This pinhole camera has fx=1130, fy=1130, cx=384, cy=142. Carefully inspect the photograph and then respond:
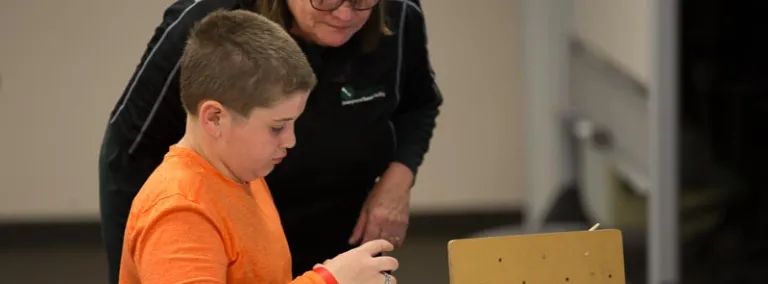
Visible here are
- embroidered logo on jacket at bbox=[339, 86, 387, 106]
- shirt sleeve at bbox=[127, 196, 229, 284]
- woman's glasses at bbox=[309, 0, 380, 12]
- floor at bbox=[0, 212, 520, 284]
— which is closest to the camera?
shirt sleeve at bbox=[127, 196, 229, 284]

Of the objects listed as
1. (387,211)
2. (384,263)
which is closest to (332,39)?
(387,211)

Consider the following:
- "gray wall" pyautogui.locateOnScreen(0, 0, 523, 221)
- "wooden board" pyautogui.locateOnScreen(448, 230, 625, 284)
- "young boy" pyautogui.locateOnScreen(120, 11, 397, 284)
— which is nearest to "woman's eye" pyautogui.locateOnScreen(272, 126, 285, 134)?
"young boy" pyautogui.locateOnScreen(120, 11, 397, 284)

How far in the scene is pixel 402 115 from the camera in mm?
1824

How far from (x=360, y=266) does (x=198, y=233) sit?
0.58ft

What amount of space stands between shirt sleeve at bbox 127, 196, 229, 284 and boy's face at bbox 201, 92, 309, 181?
0.29ft

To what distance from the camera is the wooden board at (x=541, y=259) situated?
1.28m

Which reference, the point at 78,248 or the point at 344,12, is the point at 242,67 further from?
the point at 78,248

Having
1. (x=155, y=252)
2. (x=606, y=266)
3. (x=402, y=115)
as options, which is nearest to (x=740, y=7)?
(x=402, y=115)

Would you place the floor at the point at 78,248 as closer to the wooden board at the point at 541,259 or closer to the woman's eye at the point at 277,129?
the wooden board at the point at 541,259

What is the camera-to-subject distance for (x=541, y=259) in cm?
131

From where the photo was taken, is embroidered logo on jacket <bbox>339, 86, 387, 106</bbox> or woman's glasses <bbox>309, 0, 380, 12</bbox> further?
embroidered logo on jacket <bbox>339, 86, 387, 106</bbox>

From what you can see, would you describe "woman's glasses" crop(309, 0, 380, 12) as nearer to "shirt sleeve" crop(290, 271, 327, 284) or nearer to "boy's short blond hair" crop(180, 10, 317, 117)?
"boy's short blond hair" crop(180, 10, 317, 117)

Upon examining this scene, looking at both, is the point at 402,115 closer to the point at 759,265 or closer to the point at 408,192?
the point at 408,192

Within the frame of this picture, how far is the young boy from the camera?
1.17 m
